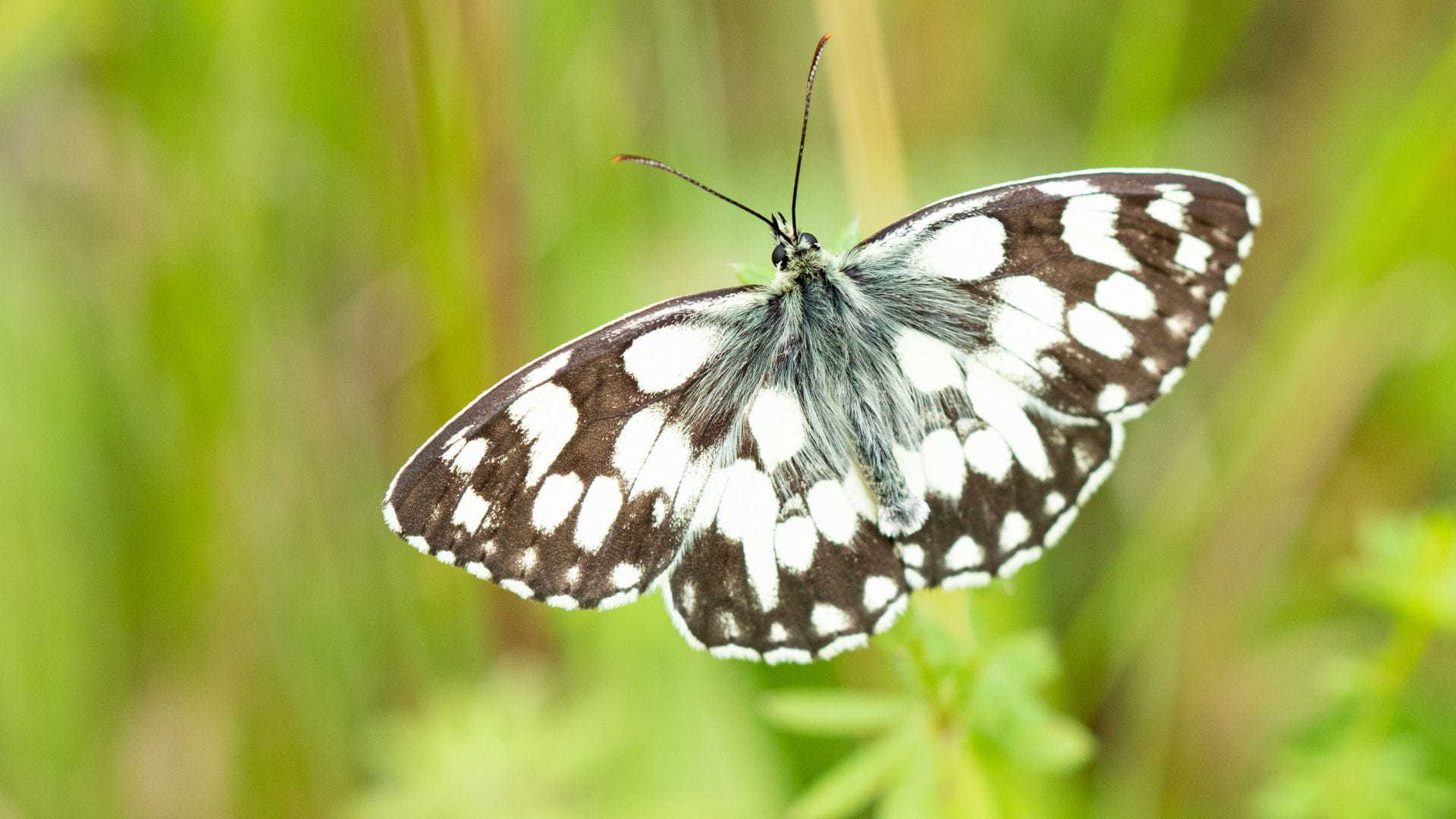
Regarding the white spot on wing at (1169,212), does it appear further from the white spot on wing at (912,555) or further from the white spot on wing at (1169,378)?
the white spot on wing at (912,555)

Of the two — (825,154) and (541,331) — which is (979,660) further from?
(825,154)

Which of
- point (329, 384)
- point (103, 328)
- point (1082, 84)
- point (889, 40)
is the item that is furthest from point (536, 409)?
point (1082, 84)

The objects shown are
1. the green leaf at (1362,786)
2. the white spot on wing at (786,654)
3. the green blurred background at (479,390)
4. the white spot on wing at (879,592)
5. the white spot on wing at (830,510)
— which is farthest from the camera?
the green blurred background at (479,390)

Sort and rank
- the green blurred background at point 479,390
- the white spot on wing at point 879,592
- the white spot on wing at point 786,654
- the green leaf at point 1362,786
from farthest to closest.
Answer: the green blurred background at point 479,390 < the green leaf at point 1362,786 < the white spot on wing at point 786,654 < the white spot on wing at point 879,592

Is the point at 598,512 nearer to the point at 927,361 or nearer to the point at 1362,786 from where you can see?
the point at 927,361

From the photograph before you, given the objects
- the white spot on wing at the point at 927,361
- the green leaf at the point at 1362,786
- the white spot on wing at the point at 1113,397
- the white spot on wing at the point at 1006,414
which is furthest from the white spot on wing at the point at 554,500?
the green leaf at the point at 1362,786
